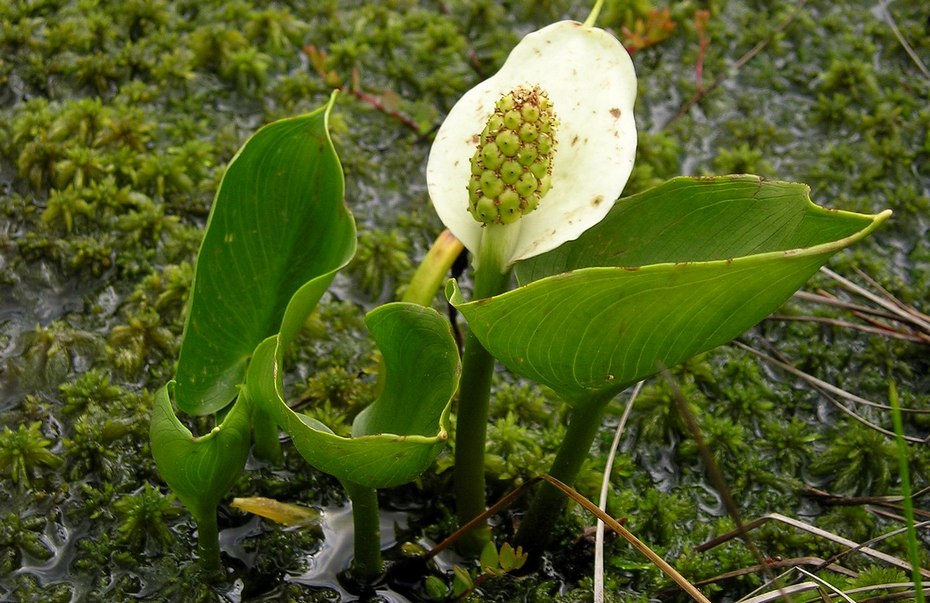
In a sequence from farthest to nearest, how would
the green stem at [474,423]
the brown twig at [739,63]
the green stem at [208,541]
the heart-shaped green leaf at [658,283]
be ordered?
the brown twig at [739,63] → the green stem at [208,541] → the green stem at [474,423] → the heart-shaped green leaf at [658,283]

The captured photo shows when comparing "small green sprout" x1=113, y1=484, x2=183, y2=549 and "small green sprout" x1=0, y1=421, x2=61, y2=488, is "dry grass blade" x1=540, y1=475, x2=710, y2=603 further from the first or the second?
"small green sprout" x1=0, y1=421, x2=61, y2=488

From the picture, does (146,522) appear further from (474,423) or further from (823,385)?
(823,385)

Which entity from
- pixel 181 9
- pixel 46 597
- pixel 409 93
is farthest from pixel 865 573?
pixel 181 9

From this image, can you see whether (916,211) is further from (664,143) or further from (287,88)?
(287,88)

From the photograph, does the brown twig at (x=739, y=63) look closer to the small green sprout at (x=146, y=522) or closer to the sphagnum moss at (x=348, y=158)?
the sphagnum moss at (x=348, y=158)

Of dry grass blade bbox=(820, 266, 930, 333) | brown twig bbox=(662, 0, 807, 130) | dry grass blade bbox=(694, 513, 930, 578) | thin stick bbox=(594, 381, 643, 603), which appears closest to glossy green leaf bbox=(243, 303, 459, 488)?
thin stick bbox=(594, 381, 643, 603)

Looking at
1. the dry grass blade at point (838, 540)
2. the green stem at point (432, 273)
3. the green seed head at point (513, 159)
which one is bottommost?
the dry grass blade at point (838, 540)

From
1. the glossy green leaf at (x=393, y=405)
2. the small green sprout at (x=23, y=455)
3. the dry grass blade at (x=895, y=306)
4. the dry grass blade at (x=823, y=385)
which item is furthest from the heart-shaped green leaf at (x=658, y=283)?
the small green sprout at (x=23, y=455)

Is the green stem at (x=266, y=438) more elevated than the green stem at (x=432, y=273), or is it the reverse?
the green stem at (x=432, y=273)
